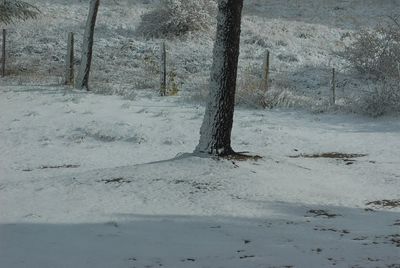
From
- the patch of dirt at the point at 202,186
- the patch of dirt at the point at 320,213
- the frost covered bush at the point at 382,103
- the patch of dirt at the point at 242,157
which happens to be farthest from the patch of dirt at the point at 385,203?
the frost covered bush at the point at 382,103

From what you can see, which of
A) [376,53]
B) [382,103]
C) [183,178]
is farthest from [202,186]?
[376,53]

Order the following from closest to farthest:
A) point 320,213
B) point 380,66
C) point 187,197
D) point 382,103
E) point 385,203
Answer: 1. point 320,213
2. point 187,197
3. point 385,203
4. point 382,103
5. point 380,66

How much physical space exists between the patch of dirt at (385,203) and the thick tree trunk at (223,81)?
2217 millimetres

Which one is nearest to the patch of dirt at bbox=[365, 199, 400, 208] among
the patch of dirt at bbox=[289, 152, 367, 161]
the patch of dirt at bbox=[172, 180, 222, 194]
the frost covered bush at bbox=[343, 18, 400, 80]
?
the patch of dirt at bbox=[172, 180, 222, 194]

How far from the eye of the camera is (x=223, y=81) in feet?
24.9

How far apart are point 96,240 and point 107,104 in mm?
9590

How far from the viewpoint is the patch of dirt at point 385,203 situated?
6.23 metres

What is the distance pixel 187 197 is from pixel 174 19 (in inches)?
798

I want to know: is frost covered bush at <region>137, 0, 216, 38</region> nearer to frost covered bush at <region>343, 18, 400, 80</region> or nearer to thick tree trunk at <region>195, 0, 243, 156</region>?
frost covered bush at <region>343, 18, 400, 80</region>

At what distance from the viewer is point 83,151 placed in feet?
32.8

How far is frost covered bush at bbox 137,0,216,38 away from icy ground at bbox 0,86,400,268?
1417 centimetres

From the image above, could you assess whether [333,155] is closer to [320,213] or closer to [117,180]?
[320,213]

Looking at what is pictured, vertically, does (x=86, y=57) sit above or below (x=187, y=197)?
above

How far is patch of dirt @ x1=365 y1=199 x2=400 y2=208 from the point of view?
6.23m
